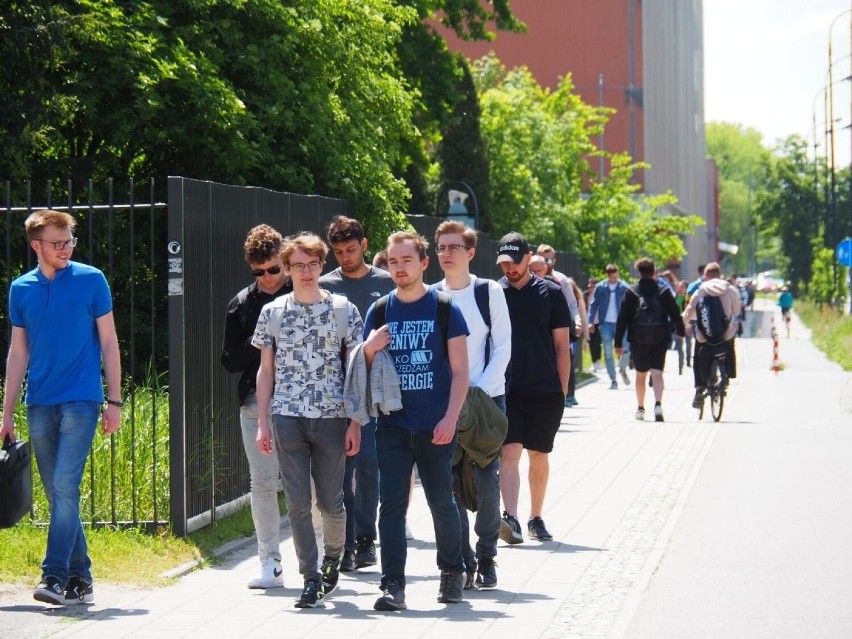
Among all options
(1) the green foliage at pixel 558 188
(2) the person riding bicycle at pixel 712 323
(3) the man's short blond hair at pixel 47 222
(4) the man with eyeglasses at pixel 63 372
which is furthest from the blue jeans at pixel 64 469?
(1) the green foliage at pixel 558 188

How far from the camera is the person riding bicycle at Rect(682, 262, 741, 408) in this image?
19.1m

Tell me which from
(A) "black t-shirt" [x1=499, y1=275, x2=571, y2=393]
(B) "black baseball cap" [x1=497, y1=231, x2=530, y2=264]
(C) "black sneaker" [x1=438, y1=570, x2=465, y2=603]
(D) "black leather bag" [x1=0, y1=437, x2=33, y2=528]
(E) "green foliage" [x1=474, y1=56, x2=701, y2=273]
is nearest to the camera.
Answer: (D) "black leather bag" [x1=0, y1=437, x2=33, y2=528]

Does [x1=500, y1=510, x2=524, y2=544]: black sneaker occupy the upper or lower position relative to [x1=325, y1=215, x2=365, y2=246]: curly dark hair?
lower

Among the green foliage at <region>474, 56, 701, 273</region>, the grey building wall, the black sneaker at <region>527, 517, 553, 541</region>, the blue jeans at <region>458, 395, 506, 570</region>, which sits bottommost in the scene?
the black sneaker at <region>527, 517, 553, 541</region>

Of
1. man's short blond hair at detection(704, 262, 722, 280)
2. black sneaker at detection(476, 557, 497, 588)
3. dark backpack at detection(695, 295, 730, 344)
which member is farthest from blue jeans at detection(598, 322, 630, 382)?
black sneaker at detection(476, 557, 497, 588)

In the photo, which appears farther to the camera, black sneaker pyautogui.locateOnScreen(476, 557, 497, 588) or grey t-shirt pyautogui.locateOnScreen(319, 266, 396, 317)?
grey t-shirt pyautogui.locateOnScreen(319, 266, 396, 317)

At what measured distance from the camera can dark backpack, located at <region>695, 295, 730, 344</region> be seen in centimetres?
1905

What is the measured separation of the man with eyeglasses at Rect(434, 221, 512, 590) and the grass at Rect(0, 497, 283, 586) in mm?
1633

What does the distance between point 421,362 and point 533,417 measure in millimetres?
2500

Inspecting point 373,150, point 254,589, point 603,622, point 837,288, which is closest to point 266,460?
point 254,589

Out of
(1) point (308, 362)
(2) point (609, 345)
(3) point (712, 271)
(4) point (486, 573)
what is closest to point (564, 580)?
(4) point (486, 573)

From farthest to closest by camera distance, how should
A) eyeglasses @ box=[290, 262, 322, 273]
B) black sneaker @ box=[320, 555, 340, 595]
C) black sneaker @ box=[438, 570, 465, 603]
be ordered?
black sneaker @ box=[320, 555, 340, 595] → black sneaker @ box=[438, 570, 465, 603] → eyeglasses @ box=[290, 262, 322, 273]

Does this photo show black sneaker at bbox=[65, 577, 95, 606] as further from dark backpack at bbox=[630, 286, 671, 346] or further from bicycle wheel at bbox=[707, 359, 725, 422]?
bicycle wheel at bbox=[707, 359, 725, 422]

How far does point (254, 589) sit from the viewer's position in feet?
27.0
